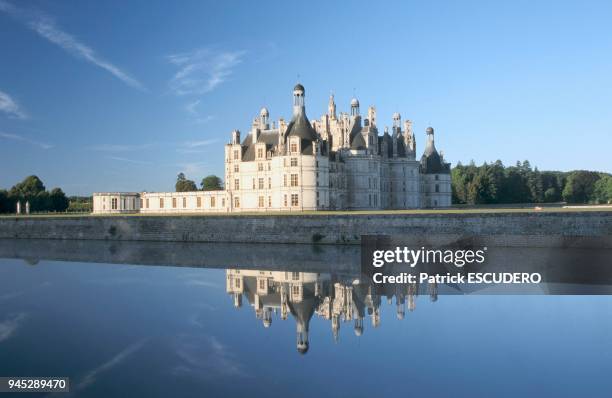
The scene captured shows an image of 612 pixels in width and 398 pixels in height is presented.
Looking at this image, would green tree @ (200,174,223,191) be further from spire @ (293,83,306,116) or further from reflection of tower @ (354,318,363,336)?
reflection of tower @ (354,318,363,336)

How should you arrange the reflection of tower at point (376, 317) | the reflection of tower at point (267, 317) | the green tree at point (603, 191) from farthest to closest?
1. the green tree at point (603, 191)
2. the reflection of tower at point (267, 317)
3. the reflection of tower at point (376, 317)

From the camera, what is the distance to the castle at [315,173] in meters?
49.8

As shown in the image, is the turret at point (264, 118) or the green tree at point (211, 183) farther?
Result: the green tree at point (211, 183)

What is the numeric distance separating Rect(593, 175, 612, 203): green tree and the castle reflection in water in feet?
252

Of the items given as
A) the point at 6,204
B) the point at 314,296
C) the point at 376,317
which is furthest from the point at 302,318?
the point at 6,204

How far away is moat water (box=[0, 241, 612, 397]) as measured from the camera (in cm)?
1149

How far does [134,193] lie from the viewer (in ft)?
219

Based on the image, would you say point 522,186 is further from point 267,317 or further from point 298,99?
point 267,317

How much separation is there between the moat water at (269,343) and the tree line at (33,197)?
60.5 meters

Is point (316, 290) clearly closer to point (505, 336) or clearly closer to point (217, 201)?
point (505, 336)

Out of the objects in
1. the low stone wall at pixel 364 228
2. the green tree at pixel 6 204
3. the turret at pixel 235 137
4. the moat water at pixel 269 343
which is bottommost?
the moat water at pixel 269 343

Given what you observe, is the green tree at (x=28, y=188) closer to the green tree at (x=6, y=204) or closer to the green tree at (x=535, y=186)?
the green tree at (x=6, y=204)

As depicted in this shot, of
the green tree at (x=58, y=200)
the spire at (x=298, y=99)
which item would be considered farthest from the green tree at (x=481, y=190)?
the green tree at (x=58, y=200)

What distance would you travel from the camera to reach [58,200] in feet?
279
